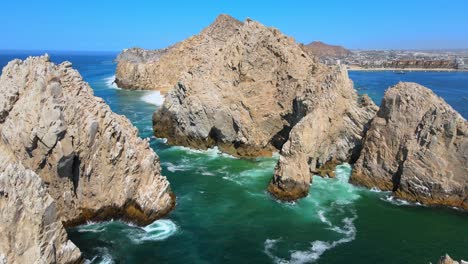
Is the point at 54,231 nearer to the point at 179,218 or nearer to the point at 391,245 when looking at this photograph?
the point at 179,218

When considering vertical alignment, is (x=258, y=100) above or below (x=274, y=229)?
above

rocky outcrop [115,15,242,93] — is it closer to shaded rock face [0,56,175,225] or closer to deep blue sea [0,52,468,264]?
deep blue sea [0,52,468,264]

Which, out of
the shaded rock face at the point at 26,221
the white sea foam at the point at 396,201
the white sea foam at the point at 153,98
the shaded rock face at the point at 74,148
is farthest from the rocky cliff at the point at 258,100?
the white sea foam at the point at 153,98

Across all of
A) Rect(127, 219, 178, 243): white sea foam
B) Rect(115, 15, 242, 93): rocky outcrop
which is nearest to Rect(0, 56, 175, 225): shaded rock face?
Rect(127, 219, 178, 243): white sea foam

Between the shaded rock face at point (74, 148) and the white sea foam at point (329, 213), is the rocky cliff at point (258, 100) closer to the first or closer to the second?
the white sea foam at point (329, 213)

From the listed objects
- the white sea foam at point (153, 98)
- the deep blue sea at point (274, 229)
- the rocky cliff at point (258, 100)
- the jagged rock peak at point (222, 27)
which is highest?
the jagged rock peak at point (222, 27)

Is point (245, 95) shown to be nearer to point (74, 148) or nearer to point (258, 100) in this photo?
point (258, 100)

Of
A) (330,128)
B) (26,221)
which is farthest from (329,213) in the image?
(26,221)
